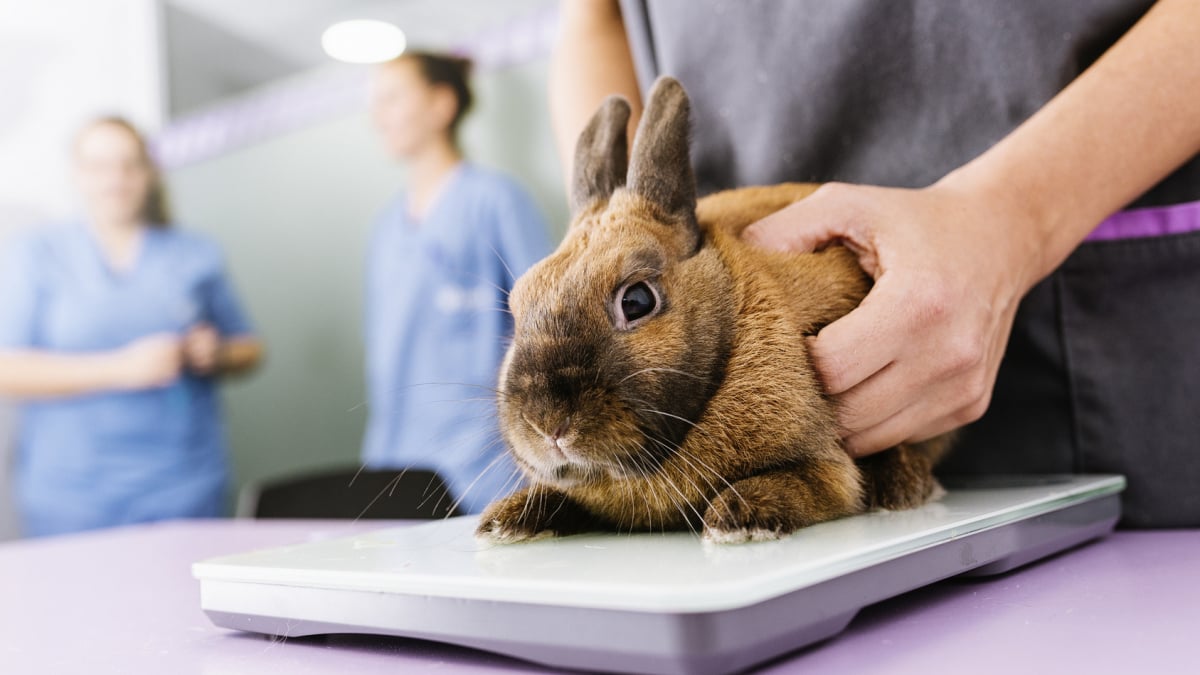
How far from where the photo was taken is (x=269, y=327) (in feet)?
11.7

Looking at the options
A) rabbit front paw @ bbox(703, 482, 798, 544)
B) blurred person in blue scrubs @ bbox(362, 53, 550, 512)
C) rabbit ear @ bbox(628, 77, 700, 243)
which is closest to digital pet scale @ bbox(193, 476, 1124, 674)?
rabbit front paw @ bbox(703, 482, 798, 544)

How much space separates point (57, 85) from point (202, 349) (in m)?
1.28

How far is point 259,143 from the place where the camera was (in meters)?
3.52

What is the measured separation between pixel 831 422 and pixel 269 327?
320 centimetres

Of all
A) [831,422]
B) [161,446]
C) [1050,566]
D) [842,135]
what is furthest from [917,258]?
[161,446]

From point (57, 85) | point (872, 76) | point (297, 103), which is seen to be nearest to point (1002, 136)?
point (872, 76)

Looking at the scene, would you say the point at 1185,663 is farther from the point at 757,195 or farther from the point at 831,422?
the point at 757,195

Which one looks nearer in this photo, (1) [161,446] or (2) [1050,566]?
(2) [1050,566]

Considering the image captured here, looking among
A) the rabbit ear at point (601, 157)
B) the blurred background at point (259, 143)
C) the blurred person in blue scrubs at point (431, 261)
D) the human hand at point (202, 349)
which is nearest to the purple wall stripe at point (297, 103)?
the blurred background at point (259, 143)

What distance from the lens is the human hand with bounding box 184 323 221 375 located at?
332 centimetres

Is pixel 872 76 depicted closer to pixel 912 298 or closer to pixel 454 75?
pixel 912 298

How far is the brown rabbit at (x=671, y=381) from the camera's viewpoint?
2.16 feet

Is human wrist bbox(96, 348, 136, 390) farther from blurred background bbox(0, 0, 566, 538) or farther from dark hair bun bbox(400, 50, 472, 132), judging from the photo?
dark hair bun bbox(400, 50, 472, 132)

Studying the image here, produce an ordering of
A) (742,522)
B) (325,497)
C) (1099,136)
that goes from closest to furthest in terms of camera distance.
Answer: (742,522) → (1099,136) → (325,497)
